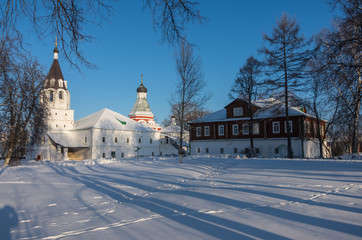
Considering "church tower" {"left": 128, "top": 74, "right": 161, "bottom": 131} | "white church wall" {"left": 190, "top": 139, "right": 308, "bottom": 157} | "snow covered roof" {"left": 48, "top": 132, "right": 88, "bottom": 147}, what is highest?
"church tower" {"left": 128, "top": 74, "right": 161, "bottom": 131}

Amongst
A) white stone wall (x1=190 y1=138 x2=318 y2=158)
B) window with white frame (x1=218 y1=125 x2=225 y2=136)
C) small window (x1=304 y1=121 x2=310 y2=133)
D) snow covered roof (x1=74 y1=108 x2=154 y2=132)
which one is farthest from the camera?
snow covered roof (x1=74 y1=108 x2=154 y2=132)

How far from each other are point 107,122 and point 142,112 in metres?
18.4

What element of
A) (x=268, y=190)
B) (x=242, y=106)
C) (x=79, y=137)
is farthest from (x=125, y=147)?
(x=268, y=190)

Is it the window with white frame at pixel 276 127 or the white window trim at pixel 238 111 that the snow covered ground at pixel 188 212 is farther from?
the white window trim at pixel 238 111

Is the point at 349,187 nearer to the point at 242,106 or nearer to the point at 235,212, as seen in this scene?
the point at 235,212

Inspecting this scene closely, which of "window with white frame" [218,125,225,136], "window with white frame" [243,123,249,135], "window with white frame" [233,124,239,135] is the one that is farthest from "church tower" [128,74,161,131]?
"window with white frame" [243,123,249,135]

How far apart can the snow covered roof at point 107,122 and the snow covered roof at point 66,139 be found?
1674 mm

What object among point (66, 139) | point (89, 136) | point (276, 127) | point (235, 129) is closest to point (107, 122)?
point (89, 136)

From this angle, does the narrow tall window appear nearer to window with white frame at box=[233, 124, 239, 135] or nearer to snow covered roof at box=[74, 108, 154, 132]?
window with white frame at box=[233, 124, 239, 135]

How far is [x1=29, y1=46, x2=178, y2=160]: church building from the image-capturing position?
42.0m

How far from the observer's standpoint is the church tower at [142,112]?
64.4 m

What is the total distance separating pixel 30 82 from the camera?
2188cm

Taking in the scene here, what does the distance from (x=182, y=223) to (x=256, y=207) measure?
1.92 m

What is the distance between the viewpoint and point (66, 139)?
44000 mm
